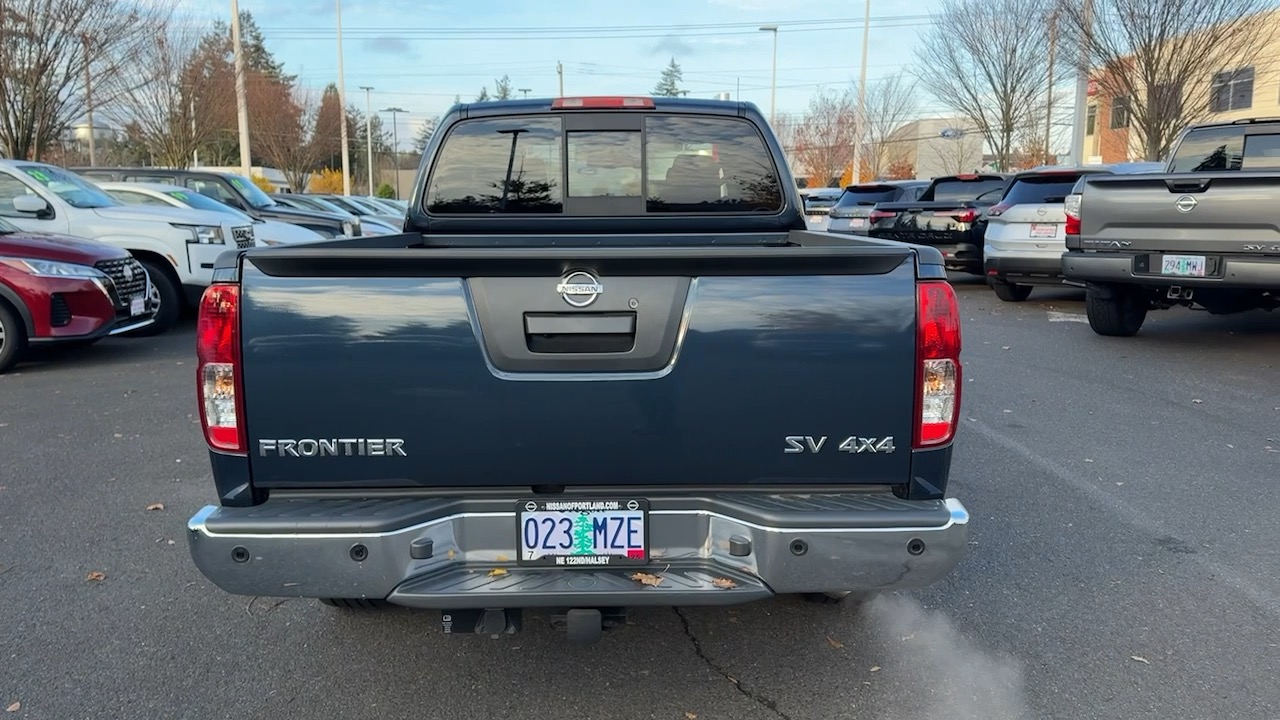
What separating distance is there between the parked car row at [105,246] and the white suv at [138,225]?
1 centimetres

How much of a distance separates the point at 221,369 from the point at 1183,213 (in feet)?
26.2

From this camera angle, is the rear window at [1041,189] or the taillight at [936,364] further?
the rear window at [1041,189]

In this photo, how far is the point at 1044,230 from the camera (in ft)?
38.4

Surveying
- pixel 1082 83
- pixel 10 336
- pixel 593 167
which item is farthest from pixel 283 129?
Answer: pixel 593 167

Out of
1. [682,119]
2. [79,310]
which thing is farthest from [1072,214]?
[79,310]

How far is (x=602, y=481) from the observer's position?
2.73 meters

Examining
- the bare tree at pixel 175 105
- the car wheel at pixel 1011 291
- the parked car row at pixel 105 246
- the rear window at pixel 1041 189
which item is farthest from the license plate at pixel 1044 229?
the bare tree at pixel 175 105

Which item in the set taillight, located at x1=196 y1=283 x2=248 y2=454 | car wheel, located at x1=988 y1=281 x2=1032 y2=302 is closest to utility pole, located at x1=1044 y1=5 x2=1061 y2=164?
car wheel, located at x1=988 y1=281 x2=1032 y2=302

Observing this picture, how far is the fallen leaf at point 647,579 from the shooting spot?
2.67 m

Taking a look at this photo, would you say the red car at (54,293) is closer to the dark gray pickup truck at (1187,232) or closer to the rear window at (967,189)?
the dark gray pickup truck at (1187,232)

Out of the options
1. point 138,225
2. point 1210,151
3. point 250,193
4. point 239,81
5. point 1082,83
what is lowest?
point 138,225

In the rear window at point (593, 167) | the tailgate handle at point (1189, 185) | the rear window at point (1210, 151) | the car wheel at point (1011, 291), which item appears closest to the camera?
the rear window at point (593, 167)

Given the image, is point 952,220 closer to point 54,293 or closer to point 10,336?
point 54,293

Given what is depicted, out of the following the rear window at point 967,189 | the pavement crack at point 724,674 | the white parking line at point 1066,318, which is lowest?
the pavement crack at point 724,674
